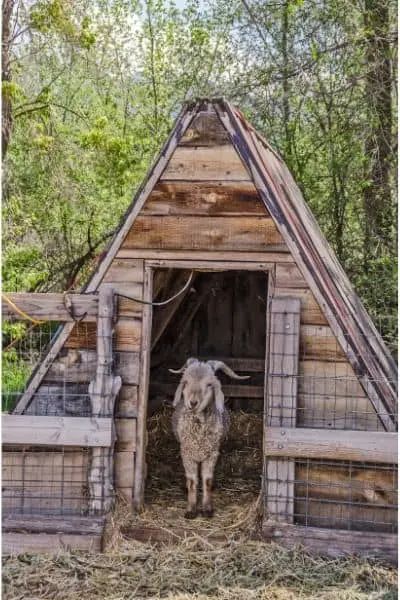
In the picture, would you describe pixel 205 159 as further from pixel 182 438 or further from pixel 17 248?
pixel 17 248

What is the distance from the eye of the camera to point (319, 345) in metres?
5.90

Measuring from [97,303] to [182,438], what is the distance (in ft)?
5.00

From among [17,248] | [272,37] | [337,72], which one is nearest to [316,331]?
[17,248]

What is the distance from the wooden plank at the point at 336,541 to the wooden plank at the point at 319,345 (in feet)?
4.39

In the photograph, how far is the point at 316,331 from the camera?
5.91 metres

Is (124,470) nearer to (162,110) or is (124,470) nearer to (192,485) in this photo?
(192,485)

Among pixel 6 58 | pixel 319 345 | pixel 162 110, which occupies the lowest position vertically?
pixel 319 345

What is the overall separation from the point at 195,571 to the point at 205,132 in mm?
3412

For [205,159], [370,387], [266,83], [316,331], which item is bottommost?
[370,387]

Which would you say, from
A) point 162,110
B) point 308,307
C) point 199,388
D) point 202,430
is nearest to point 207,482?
point 202,430

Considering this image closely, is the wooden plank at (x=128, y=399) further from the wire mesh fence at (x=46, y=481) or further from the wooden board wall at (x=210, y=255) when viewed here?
the wire mesh fence at (x=46, y=481)

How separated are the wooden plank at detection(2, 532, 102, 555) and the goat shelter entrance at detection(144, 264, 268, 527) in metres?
1.52

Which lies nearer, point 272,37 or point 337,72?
point 337,72

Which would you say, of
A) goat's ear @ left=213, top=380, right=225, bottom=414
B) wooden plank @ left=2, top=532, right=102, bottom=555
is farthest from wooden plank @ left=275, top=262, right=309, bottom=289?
wooden plank @ left=2, top=532, right=102, bottom=555
